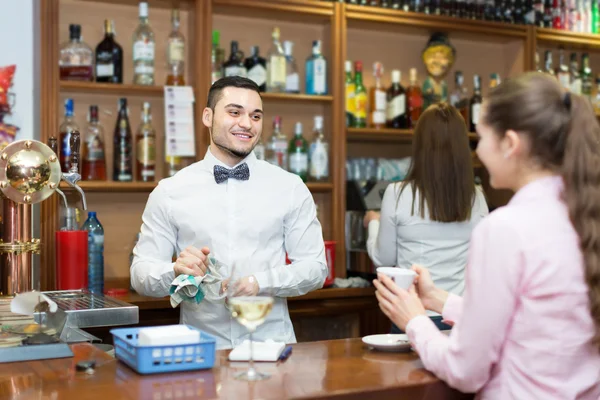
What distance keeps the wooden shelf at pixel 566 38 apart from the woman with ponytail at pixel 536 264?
287 cm

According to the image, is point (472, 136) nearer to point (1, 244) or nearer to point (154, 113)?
point (154, 113)

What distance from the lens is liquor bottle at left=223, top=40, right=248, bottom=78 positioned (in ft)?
11.1

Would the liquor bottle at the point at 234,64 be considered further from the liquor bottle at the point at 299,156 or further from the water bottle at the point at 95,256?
the water bottle at the point at 95,256

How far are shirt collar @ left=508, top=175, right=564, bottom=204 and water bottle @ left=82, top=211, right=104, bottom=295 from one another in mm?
2084

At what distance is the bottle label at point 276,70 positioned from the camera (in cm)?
353

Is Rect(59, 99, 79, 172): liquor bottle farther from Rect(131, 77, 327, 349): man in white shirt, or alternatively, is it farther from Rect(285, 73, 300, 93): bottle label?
Rect(285, 73, 300, 93): bottle label

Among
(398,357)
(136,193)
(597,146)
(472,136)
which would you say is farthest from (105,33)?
(597,146)

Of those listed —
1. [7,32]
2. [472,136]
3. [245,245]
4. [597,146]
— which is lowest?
[245,245]

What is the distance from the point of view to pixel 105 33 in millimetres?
3264

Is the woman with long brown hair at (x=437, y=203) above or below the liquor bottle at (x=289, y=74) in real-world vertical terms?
below

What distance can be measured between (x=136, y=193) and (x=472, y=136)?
1.82 m

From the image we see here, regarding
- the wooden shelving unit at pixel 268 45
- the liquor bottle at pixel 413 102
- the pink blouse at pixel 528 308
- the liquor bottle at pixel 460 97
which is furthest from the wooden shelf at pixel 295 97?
the pink blouse at pixel 528 308

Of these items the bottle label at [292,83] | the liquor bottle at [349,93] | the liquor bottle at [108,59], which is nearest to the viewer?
the liquor bottle at [108,59]

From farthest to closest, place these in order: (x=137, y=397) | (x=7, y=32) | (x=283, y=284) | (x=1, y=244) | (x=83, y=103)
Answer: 1. (x=83, y=103)
2. (x=7, y=32)
3. (x=283, y=284)
4. (x=1, y=244)
5. (x=137, y=397)
